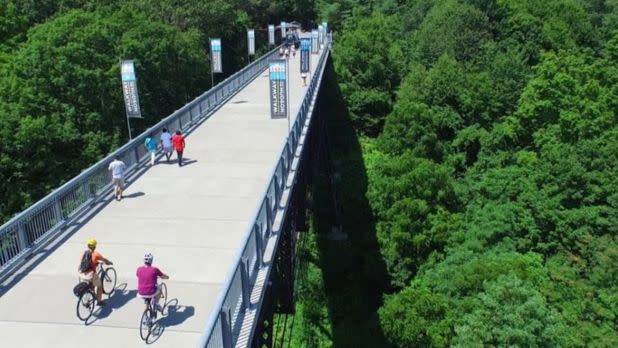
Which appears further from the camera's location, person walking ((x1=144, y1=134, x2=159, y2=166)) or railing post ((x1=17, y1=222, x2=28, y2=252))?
person walking ((x1=144, y1=134, x2=159, y2=166))

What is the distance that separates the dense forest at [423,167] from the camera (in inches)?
981

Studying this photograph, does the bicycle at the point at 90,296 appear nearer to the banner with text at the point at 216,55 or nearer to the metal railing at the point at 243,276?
the metal railing at the point at 243,276

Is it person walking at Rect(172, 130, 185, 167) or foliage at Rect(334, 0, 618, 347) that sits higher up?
person walking at Rect(172, 130, 185, 167)

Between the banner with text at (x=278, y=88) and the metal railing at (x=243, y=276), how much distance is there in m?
7.37

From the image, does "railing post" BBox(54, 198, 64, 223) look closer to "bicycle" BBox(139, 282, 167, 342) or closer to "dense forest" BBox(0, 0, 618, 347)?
"bicycle" BBox(139, 282, 167, 342)

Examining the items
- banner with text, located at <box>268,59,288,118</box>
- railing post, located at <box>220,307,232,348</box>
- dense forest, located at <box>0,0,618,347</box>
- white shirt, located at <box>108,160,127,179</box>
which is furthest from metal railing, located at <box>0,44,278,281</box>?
dense forest, located at <box>0,0,618,347</box>

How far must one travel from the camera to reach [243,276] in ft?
32.8

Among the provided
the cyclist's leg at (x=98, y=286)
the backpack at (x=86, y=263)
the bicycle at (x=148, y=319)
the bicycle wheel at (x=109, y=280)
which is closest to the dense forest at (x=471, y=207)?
the bicycle wheel at (x=109, y=280)

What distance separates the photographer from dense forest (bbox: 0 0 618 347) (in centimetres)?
2491

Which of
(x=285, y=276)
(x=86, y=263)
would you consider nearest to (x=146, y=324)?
→ (x=86, y=263)

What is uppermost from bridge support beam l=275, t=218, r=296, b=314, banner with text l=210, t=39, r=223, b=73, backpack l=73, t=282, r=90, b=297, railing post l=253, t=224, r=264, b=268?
banner with text l=210, t=39, r=223, b=73

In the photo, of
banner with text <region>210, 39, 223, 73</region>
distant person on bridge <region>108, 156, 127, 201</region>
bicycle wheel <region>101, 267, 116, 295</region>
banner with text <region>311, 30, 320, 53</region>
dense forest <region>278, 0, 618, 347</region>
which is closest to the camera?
bicycle wheel <region>101, 267, 116, 295</region>

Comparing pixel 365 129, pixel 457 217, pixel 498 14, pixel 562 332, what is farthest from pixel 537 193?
pixel 498 14

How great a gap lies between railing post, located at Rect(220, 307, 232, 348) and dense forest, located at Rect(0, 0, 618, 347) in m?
14.3
